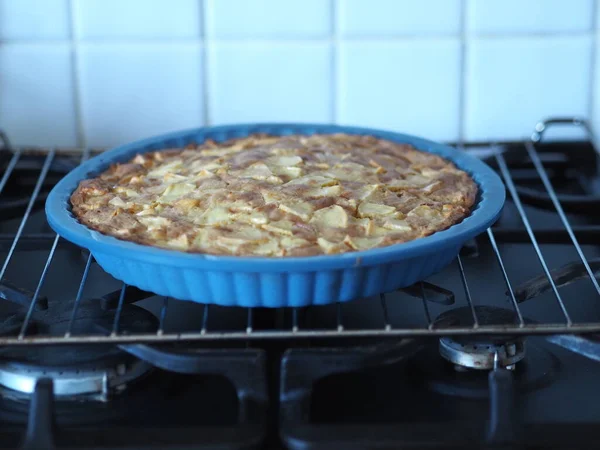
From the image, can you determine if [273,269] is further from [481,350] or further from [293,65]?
[293,65]

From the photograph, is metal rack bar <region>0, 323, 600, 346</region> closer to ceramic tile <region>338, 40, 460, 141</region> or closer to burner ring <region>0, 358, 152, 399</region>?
burner ring <region>0, 358, 152, 399</region>

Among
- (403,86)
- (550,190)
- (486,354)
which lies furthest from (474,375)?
(403,86)

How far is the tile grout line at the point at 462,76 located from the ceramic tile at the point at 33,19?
0.57m

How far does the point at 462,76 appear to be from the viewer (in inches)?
51.6

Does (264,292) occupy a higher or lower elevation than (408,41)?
lower

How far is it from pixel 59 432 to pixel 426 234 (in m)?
0.38

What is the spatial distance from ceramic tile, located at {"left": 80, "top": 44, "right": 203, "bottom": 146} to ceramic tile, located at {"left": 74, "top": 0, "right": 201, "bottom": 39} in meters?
0.02

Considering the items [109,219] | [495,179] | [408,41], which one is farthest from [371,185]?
[408,41]

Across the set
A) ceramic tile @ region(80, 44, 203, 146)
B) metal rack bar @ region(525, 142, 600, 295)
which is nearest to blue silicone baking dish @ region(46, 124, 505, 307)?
metal rack bar @ region(525, 142, 600, 295)

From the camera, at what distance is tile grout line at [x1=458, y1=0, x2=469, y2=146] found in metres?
1.28

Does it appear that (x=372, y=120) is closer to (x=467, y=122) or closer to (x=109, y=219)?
(x=467, y=122)

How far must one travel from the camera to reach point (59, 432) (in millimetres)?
705

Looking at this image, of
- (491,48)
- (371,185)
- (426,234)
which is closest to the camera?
(426,234)

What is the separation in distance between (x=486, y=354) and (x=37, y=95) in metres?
0.81
